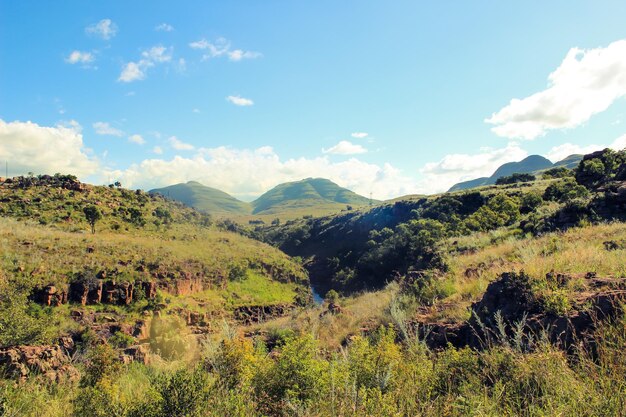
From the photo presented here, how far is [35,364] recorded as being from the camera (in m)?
7.36

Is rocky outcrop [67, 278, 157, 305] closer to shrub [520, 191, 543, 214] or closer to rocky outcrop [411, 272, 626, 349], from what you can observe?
rocky outcrop [411, 272, 626, 349]

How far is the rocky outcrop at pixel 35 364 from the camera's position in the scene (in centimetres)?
659

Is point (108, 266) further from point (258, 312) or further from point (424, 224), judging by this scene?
point (424, 224)

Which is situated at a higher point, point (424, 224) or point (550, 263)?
point (550, 263)

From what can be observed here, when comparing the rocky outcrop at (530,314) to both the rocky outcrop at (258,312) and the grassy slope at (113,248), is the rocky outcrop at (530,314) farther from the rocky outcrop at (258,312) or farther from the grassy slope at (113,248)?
the grassy slope at (113,248)

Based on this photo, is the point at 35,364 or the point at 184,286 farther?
the point at 184,286

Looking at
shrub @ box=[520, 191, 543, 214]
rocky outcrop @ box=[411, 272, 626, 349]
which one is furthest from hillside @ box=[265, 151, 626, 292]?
rocky outcrop @ box=[411, 272, 626, 349]

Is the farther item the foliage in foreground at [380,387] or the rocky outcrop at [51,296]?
the rocky outcrop at [51,296]

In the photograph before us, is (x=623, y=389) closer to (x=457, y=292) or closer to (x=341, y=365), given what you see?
(x=341, y=365)

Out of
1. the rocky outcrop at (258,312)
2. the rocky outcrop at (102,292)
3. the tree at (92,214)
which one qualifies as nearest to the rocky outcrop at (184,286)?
the rocky outcrop at (102,292)

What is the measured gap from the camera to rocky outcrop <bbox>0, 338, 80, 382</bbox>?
259 inches

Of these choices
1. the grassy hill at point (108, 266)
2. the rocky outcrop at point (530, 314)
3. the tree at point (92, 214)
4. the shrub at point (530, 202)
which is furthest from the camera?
the tree at point (92, 214)

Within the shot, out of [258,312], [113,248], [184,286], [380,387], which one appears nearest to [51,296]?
[113,248]

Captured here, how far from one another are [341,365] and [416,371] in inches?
41.6
